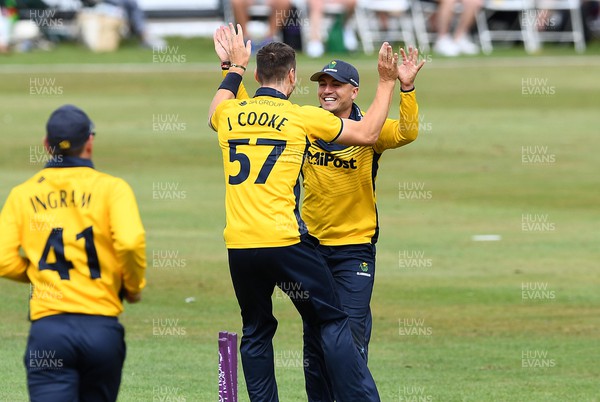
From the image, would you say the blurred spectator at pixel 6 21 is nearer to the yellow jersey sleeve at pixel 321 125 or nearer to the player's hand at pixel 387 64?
the player's hand at pixel 387 64

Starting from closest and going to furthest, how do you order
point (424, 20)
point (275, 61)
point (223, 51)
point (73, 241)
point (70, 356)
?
1. point (70, 356)
2. point (73, 241)
3. point (275, 61)
4. point (223, 51)
5. point (424, 20)

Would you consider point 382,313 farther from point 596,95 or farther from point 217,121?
point 596,95

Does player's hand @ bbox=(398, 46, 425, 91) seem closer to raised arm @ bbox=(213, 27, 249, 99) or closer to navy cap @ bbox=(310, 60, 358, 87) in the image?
navy cap @ bbox=(310, 60, 358, 87)

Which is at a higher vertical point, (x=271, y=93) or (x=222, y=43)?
(x=222, y=43)

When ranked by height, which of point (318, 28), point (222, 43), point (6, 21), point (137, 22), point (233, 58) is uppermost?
point (6, 21)

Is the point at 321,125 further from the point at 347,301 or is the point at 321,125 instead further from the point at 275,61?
the point at 347,301

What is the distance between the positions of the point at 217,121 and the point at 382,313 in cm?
473

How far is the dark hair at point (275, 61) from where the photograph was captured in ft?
26.5

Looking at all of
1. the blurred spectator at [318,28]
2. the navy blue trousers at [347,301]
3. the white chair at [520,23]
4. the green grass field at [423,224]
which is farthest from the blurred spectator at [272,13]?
the navy blue trousers at [347,301]

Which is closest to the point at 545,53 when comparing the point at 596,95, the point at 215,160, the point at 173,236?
the point at 596,95

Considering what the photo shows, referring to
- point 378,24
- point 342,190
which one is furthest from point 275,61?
point 378,24

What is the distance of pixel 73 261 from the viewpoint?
6539 millimetres

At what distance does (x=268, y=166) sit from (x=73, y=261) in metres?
1.78

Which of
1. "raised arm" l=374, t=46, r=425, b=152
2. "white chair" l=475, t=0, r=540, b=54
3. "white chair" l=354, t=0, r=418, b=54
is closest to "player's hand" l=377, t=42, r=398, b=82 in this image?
"raised arm" l=374, t=46, r=425, b=152
